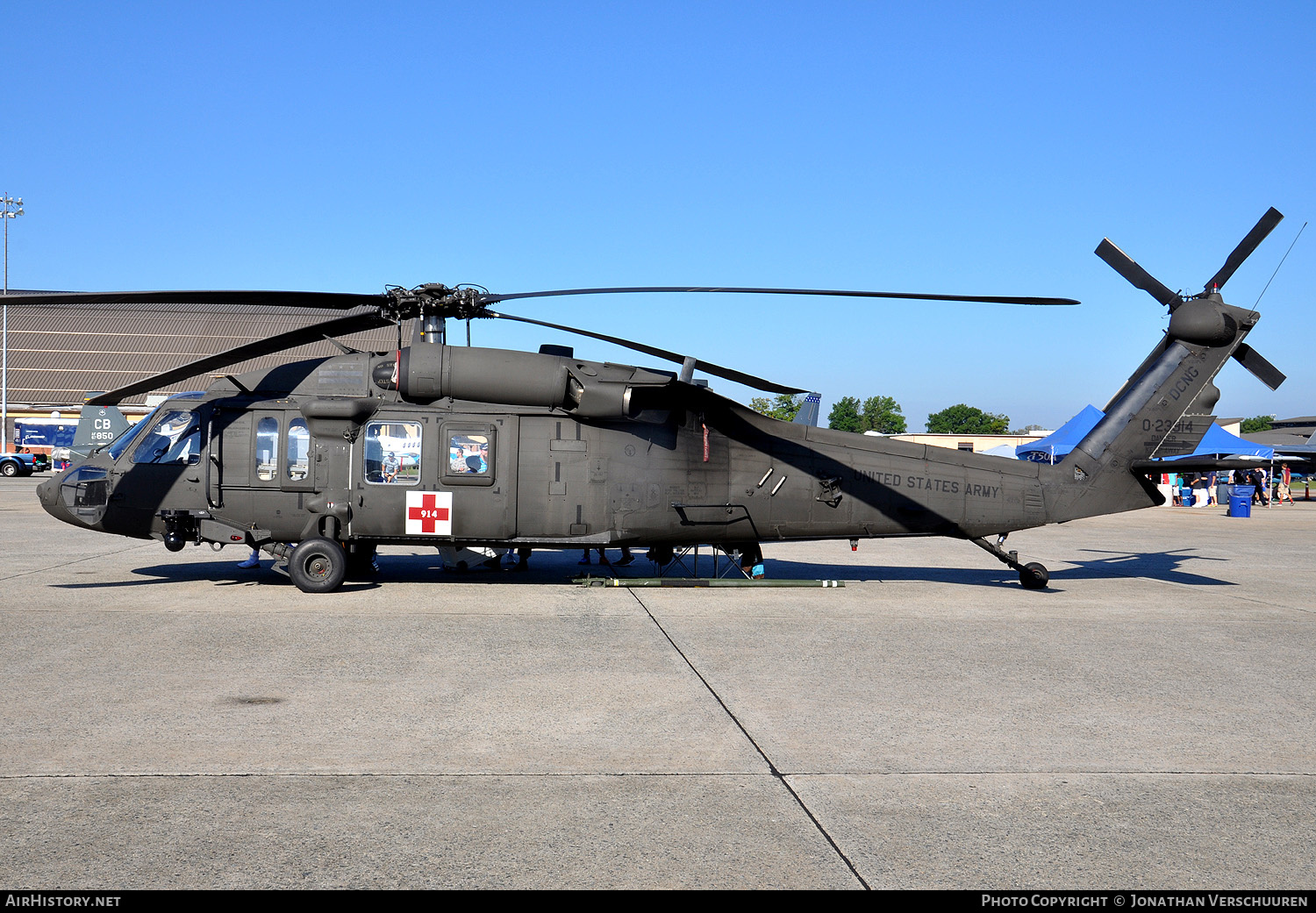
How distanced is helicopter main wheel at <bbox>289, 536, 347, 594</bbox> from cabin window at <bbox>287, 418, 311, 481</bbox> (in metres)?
1.03

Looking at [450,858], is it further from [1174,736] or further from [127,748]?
[1174,736]

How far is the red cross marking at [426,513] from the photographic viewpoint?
12.1 metres

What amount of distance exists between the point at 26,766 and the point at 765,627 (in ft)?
22.0

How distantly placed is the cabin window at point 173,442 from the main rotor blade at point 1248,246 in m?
14.3

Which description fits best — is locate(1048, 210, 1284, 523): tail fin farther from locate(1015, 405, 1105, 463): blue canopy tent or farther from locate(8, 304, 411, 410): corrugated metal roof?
locate(8, 304, 411, 410): corrugated metal roof

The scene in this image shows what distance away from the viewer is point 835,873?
4.00 metres

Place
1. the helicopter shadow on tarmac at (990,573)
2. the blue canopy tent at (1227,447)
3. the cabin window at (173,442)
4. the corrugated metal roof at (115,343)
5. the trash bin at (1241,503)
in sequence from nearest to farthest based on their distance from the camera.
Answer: the cabin window at (173,442)
the helicopter shadow on tarmac at (990,573)
the trash bin at (1241,503)
the blue canopy tent at (1227,447)
the corrugated metal roof at (115,343)

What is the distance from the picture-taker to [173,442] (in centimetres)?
1239

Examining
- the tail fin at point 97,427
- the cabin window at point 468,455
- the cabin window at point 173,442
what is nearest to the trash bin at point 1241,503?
the cabin window at point 468,455

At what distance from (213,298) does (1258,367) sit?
541 inches

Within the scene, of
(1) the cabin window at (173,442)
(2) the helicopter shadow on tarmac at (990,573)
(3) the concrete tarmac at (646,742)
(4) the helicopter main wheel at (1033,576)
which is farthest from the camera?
(2) the helicopter shadow on tarmac at (990,573)

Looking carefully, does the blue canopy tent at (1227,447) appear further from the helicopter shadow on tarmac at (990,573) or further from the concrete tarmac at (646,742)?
the concrete tarmac at (646,742)

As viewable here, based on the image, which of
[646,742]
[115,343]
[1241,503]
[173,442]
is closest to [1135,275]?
[646,742]

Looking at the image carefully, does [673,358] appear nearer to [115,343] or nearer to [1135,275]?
[1135,275]
